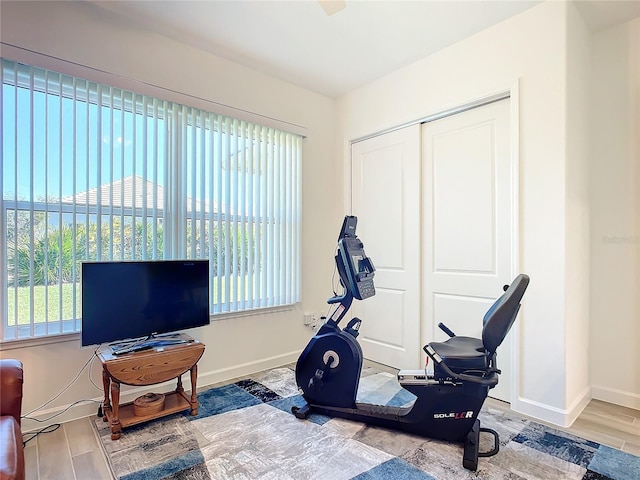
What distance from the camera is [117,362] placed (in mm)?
2078

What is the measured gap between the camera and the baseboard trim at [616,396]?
2541 mm

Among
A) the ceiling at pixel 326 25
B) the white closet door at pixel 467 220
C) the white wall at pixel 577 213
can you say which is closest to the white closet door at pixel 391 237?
the white closet door at pixel 467 220

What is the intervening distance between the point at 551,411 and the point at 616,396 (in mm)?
755

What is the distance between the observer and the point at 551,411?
91.0 inches

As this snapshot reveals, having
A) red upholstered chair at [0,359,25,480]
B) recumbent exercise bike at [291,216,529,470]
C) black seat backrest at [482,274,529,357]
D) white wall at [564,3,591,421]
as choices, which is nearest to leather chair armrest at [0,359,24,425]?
red upholstered chair at [0,359,25,480]

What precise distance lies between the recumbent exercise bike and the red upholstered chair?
151 cm

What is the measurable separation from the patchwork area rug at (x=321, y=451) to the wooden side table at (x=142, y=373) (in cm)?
7

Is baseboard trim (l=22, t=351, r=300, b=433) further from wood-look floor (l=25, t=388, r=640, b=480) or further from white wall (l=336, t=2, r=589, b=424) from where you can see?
white wall (l=336, t=2, r=589, b=424)

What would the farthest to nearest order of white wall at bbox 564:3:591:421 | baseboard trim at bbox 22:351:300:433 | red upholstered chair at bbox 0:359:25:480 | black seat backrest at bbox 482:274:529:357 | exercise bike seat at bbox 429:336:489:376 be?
white wall at bbox 564:3:591:421 < baseboard trim at bbox 22:351:300:433 < exercise bike seat at bbox 429:336:489:376 < black seat backrest at bbox 482:274:529:357 < red upholstered chair at bbox 0:359:25:480

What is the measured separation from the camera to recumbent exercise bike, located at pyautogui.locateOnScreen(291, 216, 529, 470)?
1.87 meters

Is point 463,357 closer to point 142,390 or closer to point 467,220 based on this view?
point 467,220

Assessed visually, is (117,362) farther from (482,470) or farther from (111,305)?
(482,470)

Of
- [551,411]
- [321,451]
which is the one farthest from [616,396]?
[321,451]

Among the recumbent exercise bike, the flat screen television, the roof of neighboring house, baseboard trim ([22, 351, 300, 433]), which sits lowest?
baseboard trim ([22, 351, 300, 433])
